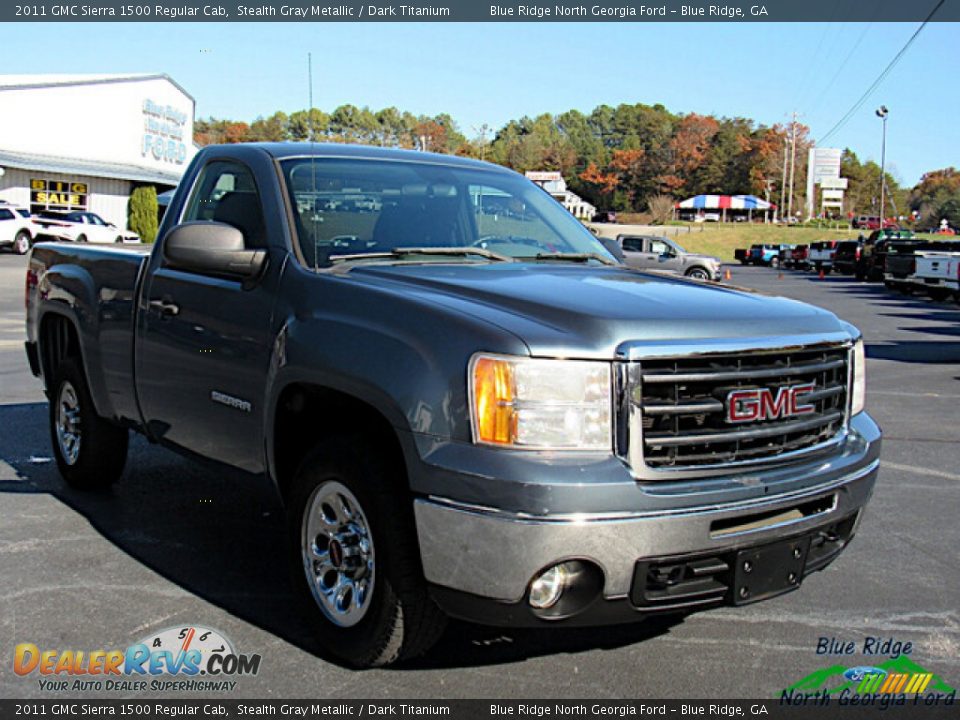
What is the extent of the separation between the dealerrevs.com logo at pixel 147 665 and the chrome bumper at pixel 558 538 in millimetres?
1031

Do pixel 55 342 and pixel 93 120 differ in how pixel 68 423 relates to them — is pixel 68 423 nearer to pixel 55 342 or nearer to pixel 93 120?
pixel 55 342

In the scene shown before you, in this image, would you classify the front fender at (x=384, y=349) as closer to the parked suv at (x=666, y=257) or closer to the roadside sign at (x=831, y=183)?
the parked suv at (x=666, y=257)

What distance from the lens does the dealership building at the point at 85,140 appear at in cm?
4447

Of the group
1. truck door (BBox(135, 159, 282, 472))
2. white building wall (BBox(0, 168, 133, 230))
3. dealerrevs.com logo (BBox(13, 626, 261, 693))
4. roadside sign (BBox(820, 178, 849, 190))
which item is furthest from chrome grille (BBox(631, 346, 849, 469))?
roadside sign (BBox(820, 178, 849, 190))

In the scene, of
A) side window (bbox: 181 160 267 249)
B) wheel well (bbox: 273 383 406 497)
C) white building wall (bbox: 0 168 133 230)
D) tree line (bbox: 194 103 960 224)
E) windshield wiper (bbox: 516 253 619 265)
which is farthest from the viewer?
tree line (bbox: 194 103 960 224)

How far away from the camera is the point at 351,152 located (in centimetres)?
498

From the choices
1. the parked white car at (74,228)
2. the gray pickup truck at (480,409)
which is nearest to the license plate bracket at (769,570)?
the gray pickup truck at (480,409)

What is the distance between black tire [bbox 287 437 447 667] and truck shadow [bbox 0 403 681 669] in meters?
0.23

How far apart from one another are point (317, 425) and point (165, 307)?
1.28 meters

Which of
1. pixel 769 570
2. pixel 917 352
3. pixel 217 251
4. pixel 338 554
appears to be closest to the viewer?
pixel 769 570

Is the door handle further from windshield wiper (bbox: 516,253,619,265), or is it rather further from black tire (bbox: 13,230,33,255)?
black tire (bbox: 13,230,33,255)

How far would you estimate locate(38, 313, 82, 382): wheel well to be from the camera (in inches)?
239

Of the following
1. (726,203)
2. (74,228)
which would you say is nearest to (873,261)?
(74,228)

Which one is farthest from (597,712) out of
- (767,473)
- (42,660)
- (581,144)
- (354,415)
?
(581,144)
